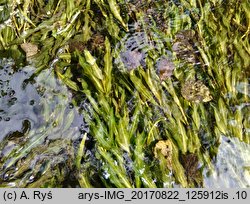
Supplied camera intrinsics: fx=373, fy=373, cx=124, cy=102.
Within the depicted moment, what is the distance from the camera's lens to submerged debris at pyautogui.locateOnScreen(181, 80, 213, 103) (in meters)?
2.43

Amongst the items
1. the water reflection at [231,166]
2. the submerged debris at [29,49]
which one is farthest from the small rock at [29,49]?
the water reflection at [231,166]

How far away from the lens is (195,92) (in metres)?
2.47

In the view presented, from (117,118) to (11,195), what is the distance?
2.50ft

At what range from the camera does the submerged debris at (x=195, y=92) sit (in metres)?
2.43

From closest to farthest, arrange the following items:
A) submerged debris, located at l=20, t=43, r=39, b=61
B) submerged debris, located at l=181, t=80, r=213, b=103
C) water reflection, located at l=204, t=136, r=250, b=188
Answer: water reflection, located at l=204, t=136, r=250, b=188, submerged debris, located at l=181, t=80, r=213, b=103, submerged debris, located at l=20, t=43, r=39, b=61

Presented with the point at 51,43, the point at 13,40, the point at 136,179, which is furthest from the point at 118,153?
the point at 13,40

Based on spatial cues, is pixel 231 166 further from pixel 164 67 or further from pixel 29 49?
pixel 29 49

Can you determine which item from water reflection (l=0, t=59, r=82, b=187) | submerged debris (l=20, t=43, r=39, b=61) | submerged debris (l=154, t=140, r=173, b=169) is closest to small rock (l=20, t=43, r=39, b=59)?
submerged debris (l=20, t=43, r=39, b=61)

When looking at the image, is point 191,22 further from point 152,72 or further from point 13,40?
point 13,40

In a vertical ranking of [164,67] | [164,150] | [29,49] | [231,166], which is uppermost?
[29,49]

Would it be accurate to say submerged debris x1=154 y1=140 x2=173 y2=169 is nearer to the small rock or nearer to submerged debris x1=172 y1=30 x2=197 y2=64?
submerged debris x1=172 y1=30 x2=197 y2=64

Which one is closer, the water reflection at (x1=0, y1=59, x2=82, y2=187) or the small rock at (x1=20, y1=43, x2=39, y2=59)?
the water reflection at (x1=0, y1=59, x2=82, y2=187)

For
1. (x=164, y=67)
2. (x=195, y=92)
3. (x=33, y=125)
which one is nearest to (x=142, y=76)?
(x=164, y=67)

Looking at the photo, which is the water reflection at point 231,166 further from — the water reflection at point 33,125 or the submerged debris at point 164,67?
the water reflection at point 33,125
